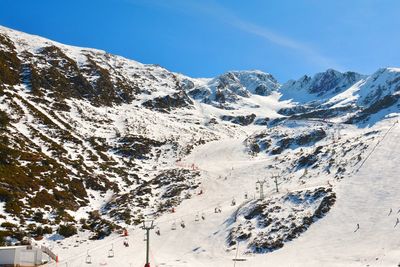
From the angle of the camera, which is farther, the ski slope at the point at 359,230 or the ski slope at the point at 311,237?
the ski slope at the point at 311,237

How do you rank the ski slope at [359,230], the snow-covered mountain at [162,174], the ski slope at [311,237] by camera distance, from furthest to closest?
the snow-covered mountain at [162,174] < the ski slope at [311,237] < the ski slope at [359,230]

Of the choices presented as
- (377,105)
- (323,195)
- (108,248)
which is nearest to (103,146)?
(108,248)

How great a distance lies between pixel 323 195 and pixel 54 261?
33620 millimetres

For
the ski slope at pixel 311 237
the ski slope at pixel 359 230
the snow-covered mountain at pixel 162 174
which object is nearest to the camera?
the ski slope at pixel 359 230

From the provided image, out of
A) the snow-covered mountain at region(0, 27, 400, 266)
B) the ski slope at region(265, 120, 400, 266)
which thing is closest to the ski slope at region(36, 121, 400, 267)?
the ski slope at region(265, 120, 400, 266)

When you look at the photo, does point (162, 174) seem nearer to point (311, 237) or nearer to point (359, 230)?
point (311, 237)

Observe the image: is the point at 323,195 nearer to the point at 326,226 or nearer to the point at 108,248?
the point at 326,226

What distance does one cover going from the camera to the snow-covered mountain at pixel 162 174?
51812 mm

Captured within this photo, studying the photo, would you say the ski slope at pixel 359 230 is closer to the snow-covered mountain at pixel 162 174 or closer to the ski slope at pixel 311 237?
the ski slope at pixel 311 237

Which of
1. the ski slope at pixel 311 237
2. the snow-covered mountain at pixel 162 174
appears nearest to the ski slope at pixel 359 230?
the ski slope at pixel 311 237

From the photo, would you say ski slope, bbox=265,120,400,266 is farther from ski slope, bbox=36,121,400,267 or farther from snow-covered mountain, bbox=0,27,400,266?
snow-covered mountain, bbox=0,27,400,266

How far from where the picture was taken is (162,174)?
292ft

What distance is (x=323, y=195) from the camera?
56.1 m

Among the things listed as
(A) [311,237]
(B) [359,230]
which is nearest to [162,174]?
(A) [311,237]
